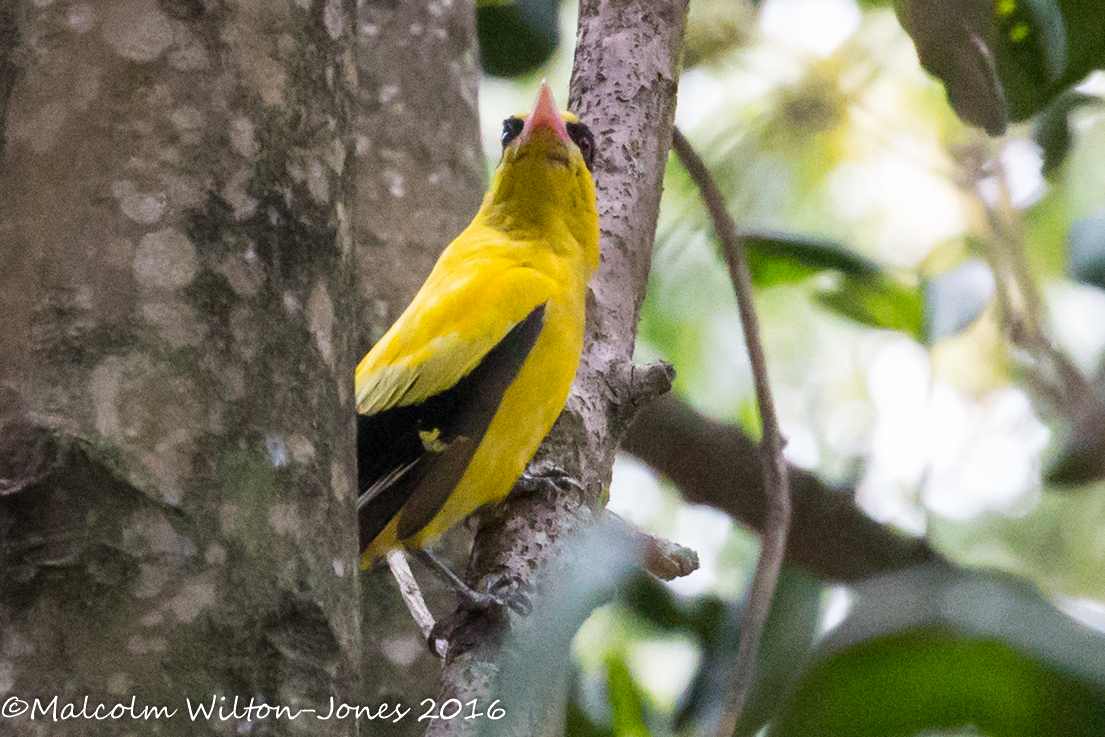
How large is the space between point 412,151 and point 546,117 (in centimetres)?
45

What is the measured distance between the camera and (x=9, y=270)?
1.16 m

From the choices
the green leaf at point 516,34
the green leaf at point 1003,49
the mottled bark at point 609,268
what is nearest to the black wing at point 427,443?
the mottled bark at point 609,268

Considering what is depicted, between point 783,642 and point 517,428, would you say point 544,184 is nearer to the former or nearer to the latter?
point 517,428

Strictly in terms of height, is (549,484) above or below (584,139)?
below

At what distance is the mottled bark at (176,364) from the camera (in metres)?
1.08

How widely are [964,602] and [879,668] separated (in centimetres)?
12

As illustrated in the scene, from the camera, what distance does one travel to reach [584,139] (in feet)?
9.04

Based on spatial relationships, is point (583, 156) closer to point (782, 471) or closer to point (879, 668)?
point (782, 471)

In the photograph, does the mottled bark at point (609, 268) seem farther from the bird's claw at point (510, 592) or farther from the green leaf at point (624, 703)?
the green leaf at point (624, 703)

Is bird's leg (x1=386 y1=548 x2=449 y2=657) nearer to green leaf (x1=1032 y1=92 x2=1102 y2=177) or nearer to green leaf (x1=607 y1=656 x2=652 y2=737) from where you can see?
green leaf (x1=607 y1=656 x2=652 y2=737)

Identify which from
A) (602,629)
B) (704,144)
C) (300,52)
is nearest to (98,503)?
(300,52)

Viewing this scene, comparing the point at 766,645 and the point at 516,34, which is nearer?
the point at 766,645

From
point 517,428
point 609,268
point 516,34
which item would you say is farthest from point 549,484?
point 516,34

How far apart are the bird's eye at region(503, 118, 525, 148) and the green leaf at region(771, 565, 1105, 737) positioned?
2.09m
